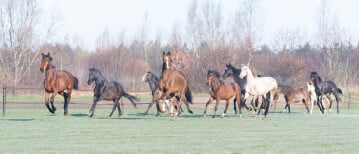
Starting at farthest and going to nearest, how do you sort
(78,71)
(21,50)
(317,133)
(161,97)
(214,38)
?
(78,71), (214,38), (21,50), (161,97), (317,133)

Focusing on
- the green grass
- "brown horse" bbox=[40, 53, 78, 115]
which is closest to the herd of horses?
"brown horse" bbox=[40, 53, 78, 115]

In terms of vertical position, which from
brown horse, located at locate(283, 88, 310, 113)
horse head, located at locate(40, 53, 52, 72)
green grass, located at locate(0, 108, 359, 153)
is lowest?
green grass, located at locate(0, 108, 359, 153)

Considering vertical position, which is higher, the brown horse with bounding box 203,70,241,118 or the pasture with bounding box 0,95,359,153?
the brown horse with bounding box 203,70,241,118

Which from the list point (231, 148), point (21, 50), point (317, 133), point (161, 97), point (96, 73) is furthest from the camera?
point (21, 50)

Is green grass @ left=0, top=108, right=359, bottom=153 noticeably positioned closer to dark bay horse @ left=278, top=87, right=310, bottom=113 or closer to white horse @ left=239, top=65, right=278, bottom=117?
white horse @ left=239, top=65, right=278, bottom=117

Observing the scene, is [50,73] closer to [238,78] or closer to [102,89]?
[102,89]

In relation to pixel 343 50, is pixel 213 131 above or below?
below

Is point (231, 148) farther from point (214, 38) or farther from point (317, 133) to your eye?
point (214, 38)

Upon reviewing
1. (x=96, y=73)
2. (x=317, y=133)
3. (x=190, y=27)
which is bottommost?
(x=317, y=133)

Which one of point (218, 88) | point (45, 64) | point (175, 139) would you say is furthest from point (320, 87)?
point (175, 139)

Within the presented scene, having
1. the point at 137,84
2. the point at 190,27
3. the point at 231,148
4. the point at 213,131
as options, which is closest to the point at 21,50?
the point at 137,84

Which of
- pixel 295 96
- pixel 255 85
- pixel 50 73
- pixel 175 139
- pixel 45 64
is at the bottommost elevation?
pixel 175 139

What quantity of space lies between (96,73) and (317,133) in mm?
10229

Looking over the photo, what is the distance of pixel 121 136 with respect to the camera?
49.4ft
